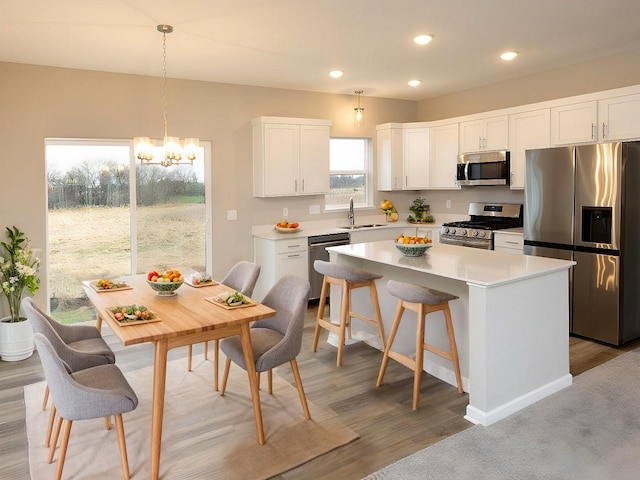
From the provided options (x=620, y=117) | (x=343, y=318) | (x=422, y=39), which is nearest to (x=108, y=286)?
(x=343, y=318)

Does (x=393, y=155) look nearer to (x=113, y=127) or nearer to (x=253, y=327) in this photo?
(x=113, y=127)

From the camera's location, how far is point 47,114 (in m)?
4.68

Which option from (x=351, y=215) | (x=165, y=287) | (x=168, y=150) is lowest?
(x=165, y=287)

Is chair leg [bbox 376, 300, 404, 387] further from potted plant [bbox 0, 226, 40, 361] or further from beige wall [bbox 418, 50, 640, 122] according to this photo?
beige wall [bbox 418, 50, 640, 122]

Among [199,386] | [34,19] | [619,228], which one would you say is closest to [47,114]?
[34,19]

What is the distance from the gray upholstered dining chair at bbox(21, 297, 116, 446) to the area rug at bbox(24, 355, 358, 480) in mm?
190

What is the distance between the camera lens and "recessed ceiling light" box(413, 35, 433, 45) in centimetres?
402

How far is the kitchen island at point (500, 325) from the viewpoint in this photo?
2.99 m

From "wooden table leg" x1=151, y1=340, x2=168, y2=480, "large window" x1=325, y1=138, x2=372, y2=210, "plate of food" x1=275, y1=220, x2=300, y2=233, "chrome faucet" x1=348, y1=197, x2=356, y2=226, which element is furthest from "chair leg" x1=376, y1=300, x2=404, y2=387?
"large window" x1=325, y1=138, x2=372, y2=210

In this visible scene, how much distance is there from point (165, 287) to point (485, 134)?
4.25 m

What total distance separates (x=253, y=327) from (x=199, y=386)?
25.0 inches

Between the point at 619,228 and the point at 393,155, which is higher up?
the point at 393,155

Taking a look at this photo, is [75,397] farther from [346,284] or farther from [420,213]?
[420,213]

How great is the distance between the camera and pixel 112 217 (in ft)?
17.0
